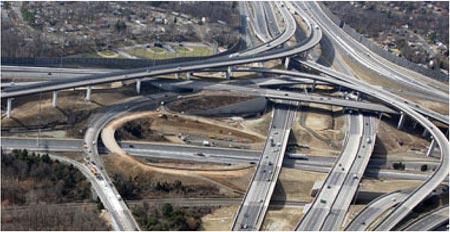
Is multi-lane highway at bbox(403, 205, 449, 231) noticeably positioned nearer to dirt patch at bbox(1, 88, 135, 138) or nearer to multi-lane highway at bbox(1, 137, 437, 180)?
multi-lane highway at bbox(1, 137, 437, 180)

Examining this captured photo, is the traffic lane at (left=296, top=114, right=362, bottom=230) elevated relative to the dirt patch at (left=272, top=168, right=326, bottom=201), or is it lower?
elevated

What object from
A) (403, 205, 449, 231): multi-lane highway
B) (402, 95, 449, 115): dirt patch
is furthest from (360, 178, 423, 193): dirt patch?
(402, 95, 449, 115): dirt patch

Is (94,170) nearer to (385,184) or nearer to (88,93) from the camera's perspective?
(88,93)

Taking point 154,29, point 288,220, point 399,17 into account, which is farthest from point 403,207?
Result: point 399,17

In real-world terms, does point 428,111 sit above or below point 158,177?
above

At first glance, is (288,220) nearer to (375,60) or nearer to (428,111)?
(428,111)

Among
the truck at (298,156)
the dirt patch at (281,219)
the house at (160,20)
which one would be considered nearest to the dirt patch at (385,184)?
the truck at (298,156)
